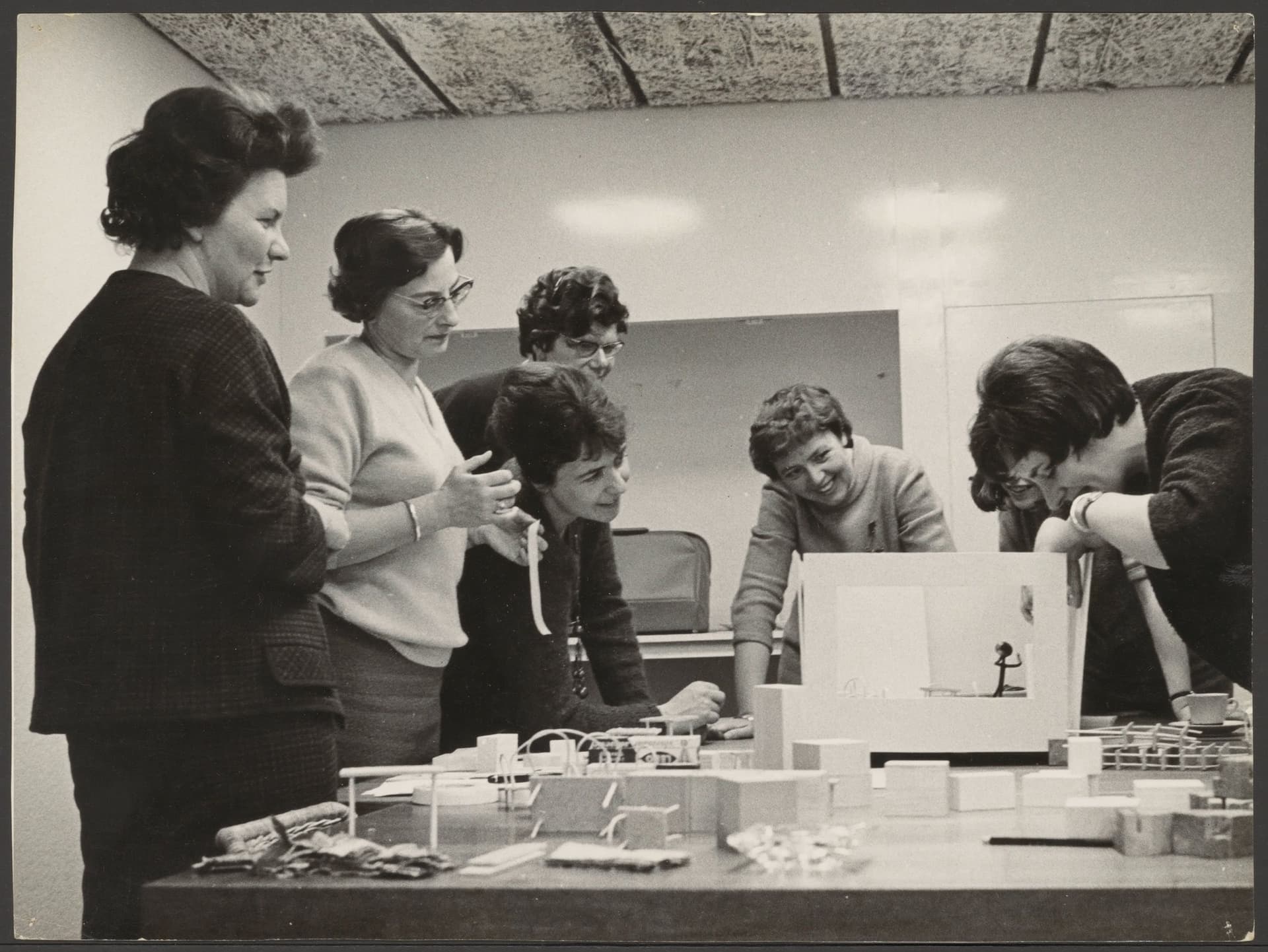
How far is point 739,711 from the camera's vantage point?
2338 mm

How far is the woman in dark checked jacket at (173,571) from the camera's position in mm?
1703

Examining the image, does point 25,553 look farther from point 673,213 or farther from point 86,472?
point 673,213

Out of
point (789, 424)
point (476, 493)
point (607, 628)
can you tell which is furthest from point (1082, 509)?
point (476, 493)

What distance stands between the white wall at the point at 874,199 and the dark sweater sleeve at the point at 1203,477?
4.2 inches

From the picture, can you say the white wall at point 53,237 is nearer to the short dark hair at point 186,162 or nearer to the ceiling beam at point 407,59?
the short dark hair at point 186,162

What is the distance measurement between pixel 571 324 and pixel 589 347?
6 centimetres

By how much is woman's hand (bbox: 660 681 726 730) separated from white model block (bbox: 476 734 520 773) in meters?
0.37

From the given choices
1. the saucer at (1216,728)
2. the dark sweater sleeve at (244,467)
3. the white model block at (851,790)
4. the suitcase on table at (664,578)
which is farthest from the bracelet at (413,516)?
the saucer at (1216,728)

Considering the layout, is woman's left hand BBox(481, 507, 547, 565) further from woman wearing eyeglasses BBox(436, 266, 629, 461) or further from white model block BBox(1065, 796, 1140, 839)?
white model block BBox(1065, 796, 1140, 839)

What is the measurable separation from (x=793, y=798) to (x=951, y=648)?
751 millimetres

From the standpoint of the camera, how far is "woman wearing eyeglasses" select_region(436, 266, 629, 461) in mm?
2230

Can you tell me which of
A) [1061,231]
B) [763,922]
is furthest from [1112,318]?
[763,922]

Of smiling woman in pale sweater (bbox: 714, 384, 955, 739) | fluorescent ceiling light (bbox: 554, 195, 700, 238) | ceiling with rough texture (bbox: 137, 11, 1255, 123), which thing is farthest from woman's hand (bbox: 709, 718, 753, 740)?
ceiling with rough texture (bbox: 137, 11, 1255, 123)

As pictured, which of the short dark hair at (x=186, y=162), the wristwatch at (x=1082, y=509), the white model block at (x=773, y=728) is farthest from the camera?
the wristwatch at (x=1082, y=509)
